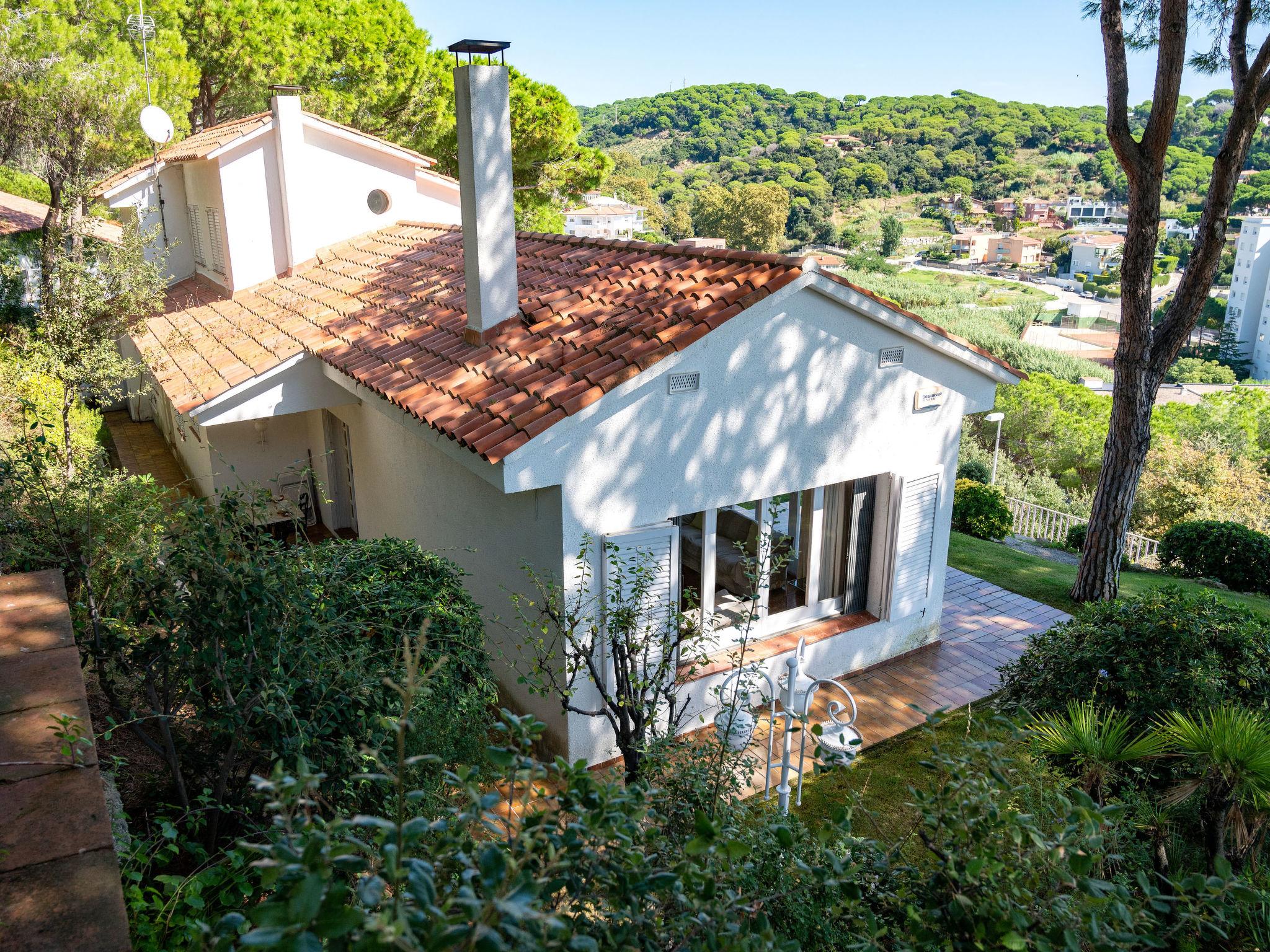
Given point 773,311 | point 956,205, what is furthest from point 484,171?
point 956,205

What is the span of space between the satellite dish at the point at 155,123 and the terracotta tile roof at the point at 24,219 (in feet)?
16.2

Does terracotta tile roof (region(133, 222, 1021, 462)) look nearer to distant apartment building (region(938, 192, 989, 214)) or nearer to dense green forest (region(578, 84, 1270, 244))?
dense green forest (region(578, 84, 1270, 244))

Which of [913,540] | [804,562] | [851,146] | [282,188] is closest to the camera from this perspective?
[804,562]

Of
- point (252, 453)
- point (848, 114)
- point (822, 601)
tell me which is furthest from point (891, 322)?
point (848, 114)

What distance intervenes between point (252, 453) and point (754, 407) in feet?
30.9

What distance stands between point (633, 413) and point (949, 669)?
5769 millimetres

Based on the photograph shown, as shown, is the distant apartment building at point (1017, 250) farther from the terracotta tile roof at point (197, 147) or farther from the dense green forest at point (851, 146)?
the terracotta tile roof at point (197, 147)

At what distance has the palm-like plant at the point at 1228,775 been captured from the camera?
563 cm

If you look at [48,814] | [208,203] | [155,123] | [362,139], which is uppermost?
[155,123]

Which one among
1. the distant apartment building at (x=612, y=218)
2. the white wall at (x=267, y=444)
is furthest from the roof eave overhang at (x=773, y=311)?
the distant apartment building at (x=612, y=218)

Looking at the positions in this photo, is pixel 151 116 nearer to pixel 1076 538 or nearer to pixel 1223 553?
pixel 1076 538

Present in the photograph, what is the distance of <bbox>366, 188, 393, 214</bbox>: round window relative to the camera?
1742 cm

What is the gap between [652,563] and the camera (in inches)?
341

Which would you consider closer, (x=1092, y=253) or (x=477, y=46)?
(x=477, y=46)
